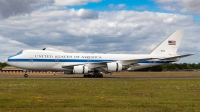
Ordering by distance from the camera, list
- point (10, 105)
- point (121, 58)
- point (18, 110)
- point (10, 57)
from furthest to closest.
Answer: point (121, 58)
point (10, 57)
point (10, 105)
point (18, 110)

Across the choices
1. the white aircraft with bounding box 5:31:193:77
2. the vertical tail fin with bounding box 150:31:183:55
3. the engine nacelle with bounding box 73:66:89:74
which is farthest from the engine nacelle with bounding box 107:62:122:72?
the vertical tail fin with bounding box 150:31:183:55

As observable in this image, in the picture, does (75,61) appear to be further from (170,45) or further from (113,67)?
(170,45)

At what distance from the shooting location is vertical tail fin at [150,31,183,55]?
1943 inches

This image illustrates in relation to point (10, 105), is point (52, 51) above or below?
above

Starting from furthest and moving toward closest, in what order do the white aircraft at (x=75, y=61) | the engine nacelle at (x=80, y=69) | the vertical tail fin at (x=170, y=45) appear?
the vertical tail fin at (x=170, y=45), the white aircraft at (x=75, y=61), the engine nacelle at (x=80, y=69)

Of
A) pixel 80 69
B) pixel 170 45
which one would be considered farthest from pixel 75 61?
pixel 170 45

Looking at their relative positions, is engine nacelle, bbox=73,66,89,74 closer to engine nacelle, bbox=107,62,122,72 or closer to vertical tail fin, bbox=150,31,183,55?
engine nacelle, bbox=107,62,122,72

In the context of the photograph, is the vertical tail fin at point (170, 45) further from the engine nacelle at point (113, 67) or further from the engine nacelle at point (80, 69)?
the engine nacelle at point (80, 69)

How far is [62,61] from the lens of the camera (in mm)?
43031

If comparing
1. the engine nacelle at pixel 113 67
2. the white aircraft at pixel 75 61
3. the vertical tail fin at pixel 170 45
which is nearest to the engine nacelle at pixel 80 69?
the white aircraft at pixel 75 61

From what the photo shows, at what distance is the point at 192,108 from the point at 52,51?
3323 cm

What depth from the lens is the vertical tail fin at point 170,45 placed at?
162 ft

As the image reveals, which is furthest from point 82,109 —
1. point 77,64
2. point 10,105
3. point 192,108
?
point 77,64

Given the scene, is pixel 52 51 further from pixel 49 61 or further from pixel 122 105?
pixel 122 105
